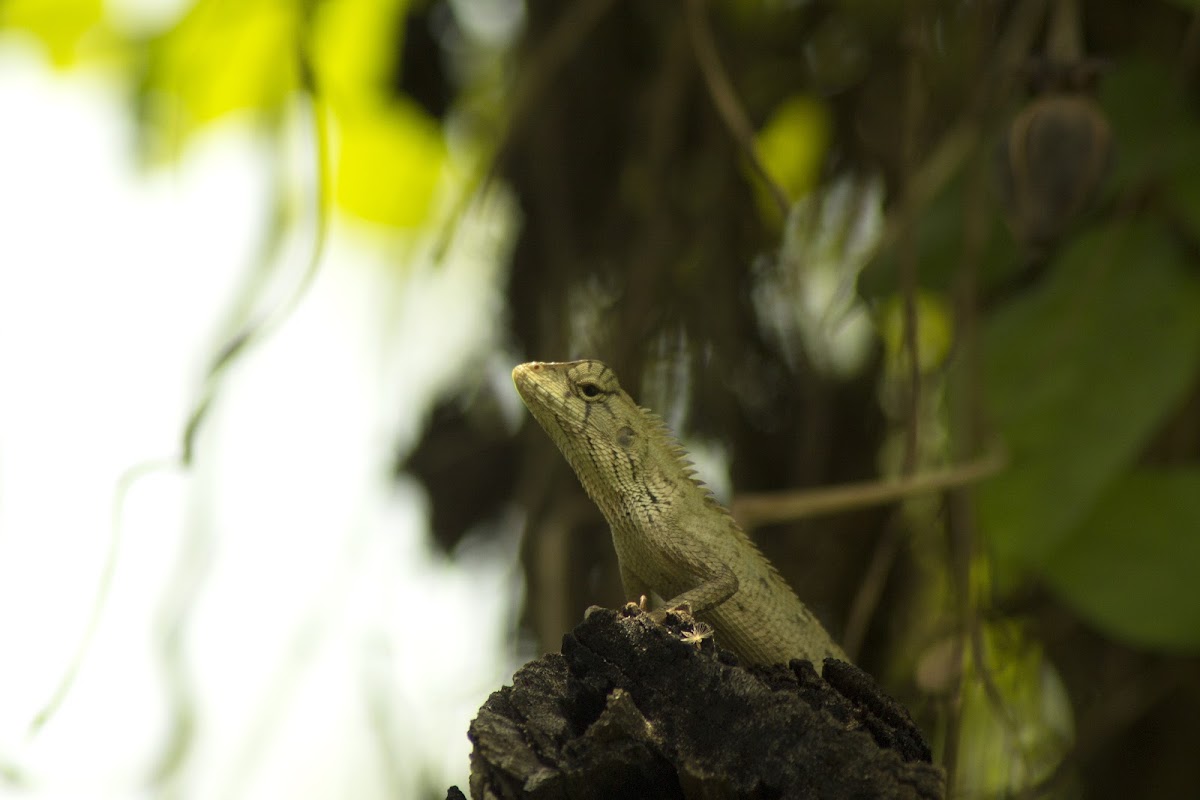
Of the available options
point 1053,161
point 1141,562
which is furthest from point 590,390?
point 1141,562

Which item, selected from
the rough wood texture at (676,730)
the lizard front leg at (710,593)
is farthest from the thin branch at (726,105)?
the rough wood texture at (676,730)

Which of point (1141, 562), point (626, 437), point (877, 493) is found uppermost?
point (626, 437)

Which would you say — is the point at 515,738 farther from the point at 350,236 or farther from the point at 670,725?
the point at 350,236

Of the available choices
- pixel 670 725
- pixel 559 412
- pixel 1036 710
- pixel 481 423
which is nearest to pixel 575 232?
pixel 481 423

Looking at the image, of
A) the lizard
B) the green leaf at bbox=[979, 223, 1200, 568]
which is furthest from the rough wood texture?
the green leaf at bbox=[979, 223, 1200, 568]

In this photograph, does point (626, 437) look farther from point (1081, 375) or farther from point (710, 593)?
point (1081, 375)
